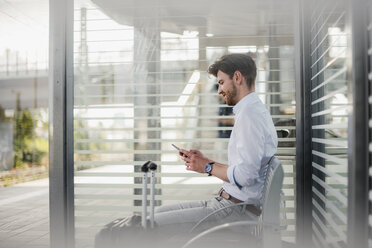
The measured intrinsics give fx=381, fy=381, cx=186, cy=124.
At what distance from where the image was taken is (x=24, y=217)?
16.4 ft

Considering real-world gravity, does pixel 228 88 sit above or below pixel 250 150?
above

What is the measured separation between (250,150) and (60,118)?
4.78 ft

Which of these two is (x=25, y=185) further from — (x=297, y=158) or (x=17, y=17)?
(x=297, y=158)

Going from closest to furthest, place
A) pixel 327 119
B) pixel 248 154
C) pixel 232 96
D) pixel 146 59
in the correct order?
pixel 248 154
pixel 232 96
pixel 327 119
pixel 146 59

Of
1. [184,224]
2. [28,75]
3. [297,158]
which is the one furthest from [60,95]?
[28,75]

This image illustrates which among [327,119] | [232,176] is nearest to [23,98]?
[327,119]

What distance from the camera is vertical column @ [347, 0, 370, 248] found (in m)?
1.55

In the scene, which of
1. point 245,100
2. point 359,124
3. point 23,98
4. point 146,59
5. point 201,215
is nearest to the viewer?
point 359,124

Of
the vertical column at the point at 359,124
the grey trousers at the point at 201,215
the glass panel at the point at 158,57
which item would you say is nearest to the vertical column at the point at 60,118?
the glass panel at the point at 158,57

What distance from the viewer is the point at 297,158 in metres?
2.77

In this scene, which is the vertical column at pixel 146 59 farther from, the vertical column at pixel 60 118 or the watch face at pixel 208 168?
the watch face at pixel 208 168

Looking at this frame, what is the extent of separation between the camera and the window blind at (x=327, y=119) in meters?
2.16

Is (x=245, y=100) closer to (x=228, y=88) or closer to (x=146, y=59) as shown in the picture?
(x=228, y=88)

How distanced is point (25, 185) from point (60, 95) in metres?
6.07
